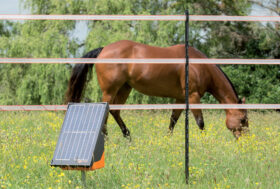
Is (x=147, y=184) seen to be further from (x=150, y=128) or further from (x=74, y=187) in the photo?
(x=150, y=128)

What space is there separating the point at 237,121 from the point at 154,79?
1619 mm

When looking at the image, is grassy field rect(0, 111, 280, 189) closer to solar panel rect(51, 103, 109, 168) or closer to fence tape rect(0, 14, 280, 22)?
solar panel rect(51, 103, 109, 168)

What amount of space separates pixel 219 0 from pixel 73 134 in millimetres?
14365

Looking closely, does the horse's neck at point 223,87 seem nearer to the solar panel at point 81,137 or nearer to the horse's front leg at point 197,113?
the horse's front leg at point 197,113

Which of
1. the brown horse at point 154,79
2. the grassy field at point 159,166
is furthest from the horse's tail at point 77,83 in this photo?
the grassy field at point 159,166

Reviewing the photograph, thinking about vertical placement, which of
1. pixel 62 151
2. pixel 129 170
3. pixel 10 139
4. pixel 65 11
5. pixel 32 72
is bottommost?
pixel 32 72

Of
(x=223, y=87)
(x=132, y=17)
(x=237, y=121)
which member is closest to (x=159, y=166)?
(x=132, y=17)

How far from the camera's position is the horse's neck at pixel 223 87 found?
266 inches

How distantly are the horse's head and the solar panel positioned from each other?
11.1 feet

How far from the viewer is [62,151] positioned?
11.5ft

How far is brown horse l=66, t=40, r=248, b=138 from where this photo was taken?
21.6 ft

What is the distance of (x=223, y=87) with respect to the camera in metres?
6.79

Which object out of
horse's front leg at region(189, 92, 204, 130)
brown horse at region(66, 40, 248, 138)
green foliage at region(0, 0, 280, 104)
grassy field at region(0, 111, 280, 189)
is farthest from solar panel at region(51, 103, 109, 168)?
green foliage at region(0, 0, 280, 104)

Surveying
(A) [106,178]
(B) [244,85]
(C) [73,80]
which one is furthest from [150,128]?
(B) [244,85]
